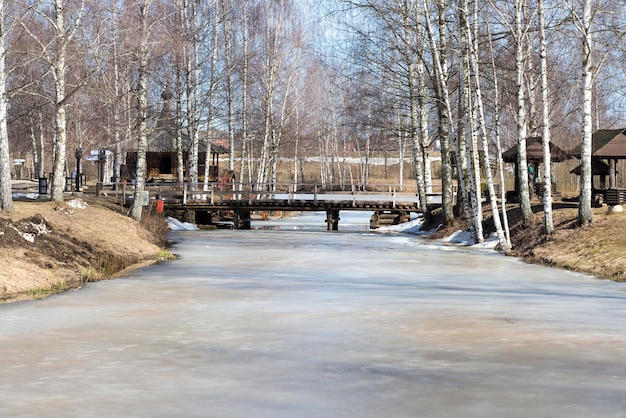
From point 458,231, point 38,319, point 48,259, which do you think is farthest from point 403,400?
point 458,231

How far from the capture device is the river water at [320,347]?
327 inches

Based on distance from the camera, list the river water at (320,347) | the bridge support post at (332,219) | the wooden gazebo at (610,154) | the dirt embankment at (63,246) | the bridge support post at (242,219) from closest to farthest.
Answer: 1. the river water at (320,347)
2. the dirt embankment at (63,246)
3. the wooden gazebo at (610,154)
4. the bridge support post at (332,219)
5. the bridge support post at (242,219)

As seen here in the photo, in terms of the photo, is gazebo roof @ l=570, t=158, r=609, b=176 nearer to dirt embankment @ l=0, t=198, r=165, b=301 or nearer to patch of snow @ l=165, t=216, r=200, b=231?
dirt embankment @ l=0, t=198, r=165, b=301

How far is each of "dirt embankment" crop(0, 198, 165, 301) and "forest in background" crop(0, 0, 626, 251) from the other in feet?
5.79

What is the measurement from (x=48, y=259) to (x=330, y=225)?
2655 cm

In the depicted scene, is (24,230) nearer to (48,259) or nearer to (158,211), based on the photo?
(48,259)

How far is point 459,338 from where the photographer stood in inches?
468

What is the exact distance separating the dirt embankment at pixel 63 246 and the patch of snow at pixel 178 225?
487 inches

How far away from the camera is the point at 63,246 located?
68.1 ft

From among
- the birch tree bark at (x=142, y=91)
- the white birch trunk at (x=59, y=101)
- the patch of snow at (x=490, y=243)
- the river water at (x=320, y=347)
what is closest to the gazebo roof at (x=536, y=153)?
the patch of snow at (x=490, y=243)

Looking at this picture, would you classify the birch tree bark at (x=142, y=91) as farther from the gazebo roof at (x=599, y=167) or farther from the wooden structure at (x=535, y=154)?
the gazebo roof at (x=599, y=167)

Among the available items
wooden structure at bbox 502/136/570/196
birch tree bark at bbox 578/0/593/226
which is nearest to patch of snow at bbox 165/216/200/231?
wooden structure at bbox 502/136/570/196

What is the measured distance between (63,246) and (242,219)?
25713 millimetres

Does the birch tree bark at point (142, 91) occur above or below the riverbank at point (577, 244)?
above
